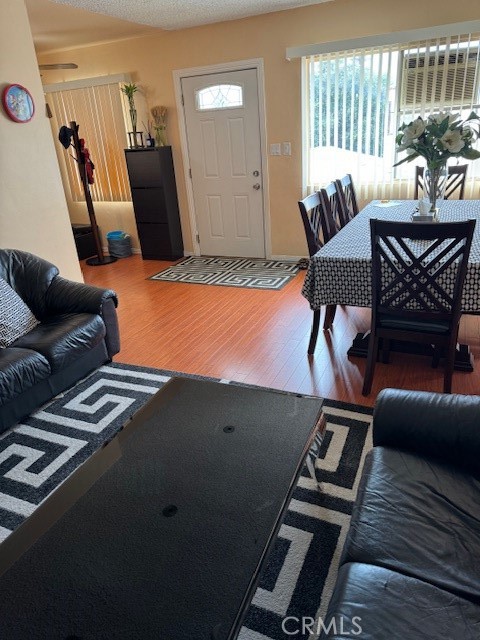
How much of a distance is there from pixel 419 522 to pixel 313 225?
2.09m

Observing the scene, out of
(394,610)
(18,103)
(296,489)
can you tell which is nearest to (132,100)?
(18,103)

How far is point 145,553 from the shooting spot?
119 cm

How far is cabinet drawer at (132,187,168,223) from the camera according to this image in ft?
17.1

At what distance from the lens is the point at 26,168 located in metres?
3.19

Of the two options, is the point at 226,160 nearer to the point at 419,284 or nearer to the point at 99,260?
the point at 99,260

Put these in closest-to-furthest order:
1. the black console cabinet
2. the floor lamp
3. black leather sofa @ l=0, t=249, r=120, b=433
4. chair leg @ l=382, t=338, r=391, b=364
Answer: black leather sofa @ l=0, t=249, r=120, b=433, chair leg @ l=382, t=338, r=391, b=364, the floor lamp, the black console cabinet

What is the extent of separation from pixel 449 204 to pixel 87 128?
4.56 meters

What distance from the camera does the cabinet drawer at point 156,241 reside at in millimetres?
5395

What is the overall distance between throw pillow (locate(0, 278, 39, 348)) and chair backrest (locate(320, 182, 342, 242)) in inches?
81.6

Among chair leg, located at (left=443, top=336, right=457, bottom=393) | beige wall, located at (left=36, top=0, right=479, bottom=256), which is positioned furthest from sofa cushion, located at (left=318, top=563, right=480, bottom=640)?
beige wall, located at (left=36, top=0, right=479, bottom=256)

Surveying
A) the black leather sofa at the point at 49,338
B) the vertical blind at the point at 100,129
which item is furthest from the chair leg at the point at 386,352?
the vertical blind at the point at 100,129

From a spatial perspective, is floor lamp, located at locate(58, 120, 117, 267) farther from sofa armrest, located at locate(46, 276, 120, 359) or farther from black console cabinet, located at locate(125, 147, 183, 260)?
sofa armrest, located at locate(46, 276, 120, 359)

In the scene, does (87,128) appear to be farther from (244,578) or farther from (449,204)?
(244,578)

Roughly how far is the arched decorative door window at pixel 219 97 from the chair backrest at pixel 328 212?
207cm
